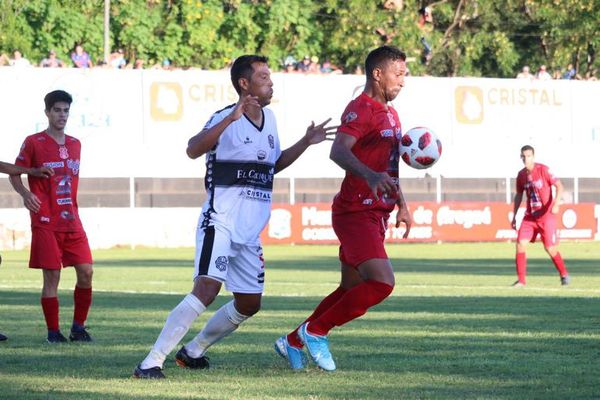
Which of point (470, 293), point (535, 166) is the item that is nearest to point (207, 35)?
point (535, 166)

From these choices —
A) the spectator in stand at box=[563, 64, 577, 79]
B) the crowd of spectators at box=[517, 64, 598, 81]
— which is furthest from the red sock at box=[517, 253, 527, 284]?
the spectator in stand at box=[563, 64, 577, 79]

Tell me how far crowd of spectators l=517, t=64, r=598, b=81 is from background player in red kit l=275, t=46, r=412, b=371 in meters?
35.2

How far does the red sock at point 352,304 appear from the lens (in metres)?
9.06

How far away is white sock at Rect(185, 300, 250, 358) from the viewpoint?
9.36m

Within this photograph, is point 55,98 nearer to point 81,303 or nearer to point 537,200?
point 81,303

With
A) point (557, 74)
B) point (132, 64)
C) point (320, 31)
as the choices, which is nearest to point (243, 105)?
point (132, 64)

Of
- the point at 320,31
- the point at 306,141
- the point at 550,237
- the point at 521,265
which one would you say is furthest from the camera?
the point at 320,31

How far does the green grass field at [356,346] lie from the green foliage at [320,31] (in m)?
21.4

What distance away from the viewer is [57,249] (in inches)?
464

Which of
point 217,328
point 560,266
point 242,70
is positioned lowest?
point 560,266

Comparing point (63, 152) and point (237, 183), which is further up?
point (63, 152)

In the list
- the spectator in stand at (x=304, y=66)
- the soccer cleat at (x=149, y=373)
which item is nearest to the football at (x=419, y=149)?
the soccer cleat at (x=149, y=373)

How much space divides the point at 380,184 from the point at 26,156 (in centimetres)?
409

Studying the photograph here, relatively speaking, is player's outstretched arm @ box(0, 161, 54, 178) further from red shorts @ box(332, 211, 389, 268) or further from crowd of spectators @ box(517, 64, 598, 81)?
crowd of spectators @ box(517, 64, 598, 81)
